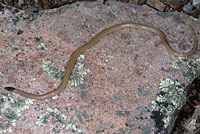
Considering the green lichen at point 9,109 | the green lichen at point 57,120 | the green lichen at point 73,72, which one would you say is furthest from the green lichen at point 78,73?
the green lichen at point 9,109

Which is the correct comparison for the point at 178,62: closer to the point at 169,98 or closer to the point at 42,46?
the point at 169,98

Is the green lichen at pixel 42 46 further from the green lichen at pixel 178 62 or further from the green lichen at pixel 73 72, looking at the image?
the green lichen at pixel 178 62

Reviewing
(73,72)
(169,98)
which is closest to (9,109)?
(73,72)

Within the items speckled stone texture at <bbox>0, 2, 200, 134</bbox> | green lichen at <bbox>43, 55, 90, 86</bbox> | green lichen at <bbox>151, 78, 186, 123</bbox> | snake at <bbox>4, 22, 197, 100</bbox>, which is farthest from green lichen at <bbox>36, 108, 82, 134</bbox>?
green lichen at <bbox>151, 78, 186, 123</bbox>

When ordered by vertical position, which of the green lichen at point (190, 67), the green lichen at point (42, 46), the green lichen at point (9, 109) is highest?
the green lichen at point (190, 67)

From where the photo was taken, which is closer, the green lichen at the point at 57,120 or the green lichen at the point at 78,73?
the green lichen at the point at 57,120

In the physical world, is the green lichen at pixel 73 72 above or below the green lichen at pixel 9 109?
above
